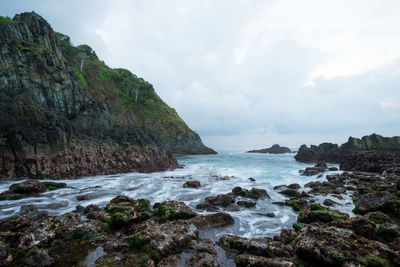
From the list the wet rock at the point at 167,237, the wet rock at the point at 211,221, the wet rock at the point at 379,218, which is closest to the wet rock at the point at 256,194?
the wet rock at the point at 211,221

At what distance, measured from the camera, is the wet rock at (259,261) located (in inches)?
198

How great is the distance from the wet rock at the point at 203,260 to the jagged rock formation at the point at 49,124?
22.5 metres

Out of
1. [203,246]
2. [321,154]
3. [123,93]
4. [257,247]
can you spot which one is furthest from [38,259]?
[123,93]

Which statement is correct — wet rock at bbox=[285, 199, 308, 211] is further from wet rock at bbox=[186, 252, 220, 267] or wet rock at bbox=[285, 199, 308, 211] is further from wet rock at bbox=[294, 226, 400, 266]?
wet rock at bbox=[186, 252, 220, 267]

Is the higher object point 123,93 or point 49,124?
point 123,93

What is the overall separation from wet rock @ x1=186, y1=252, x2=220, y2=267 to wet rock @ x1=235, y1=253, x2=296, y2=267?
75 centimetres

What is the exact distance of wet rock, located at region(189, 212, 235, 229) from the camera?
877cm

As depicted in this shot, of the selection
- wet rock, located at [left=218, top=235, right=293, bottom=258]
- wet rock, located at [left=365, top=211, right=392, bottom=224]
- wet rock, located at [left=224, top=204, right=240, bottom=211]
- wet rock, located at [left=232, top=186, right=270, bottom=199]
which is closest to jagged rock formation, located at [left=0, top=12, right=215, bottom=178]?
wet rock, located at [left=232, top=186, right=270, bottom=199]

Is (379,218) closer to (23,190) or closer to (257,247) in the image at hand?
(257,247)

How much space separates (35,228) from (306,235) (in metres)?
10.1

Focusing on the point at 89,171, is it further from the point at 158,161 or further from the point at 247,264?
the point at 247,264

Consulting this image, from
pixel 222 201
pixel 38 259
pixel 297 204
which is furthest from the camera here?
pixel 222 201

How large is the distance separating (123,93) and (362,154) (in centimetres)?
9108

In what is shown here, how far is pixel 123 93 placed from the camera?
8688 cm
